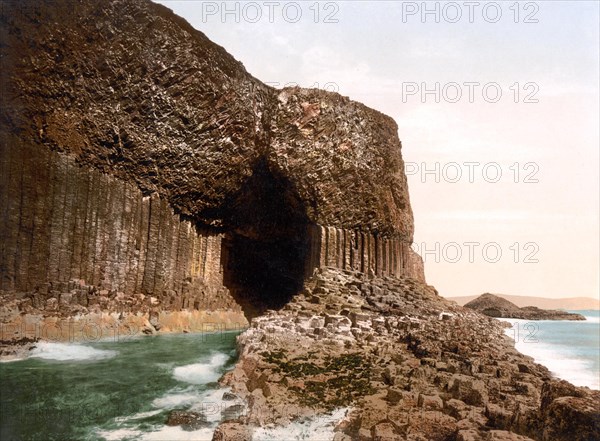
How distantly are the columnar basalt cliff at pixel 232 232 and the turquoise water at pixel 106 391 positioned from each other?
0.72 meters

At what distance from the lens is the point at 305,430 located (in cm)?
818

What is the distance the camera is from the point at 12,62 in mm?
18062

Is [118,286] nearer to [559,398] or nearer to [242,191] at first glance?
[242,191]

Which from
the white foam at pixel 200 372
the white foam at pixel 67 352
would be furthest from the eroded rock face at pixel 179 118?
the white foam at pixel 200 372

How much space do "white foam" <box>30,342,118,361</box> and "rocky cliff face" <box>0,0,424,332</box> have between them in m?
2.10

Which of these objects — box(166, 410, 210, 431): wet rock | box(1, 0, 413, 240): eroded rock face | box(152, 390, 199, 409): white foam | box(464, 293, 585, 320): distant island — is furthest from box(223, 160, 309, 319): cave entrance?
box(464, 293, 585, 320): distant island

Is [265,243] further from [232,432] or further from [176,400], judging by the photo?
[232,432]

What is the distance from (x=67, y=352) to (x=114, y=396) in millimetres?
5811

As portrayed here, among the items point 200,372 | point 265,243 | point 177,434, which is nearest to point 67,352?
point 200,372

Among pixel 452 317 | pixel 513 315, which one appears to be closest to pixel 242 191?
pixel 452 317

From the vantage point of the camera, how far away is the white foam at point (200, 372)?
11.6 meters

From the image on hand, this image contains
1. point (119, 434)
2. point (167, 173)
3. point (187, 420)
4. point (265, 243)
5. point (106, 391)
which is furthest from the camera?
point (265, 243)

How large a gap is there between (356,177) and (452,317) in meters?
8.70

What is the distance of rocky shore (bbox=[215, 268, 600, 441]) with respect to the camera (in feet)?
23.6
